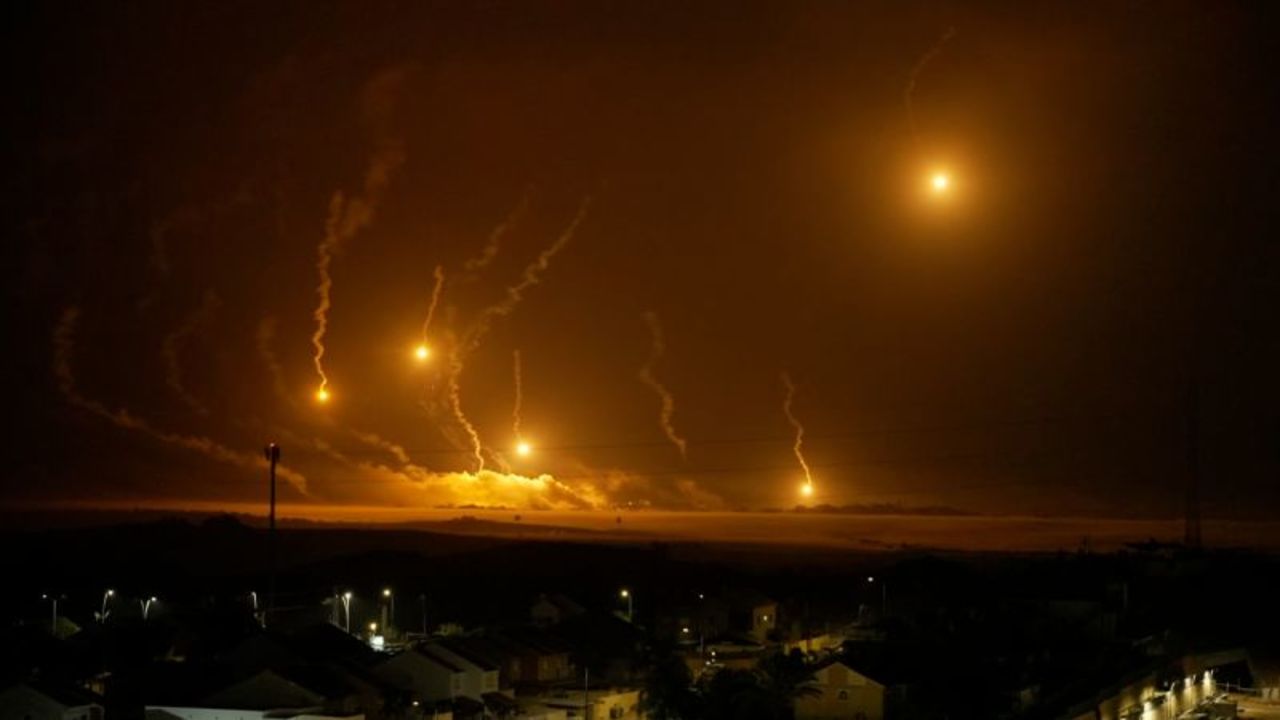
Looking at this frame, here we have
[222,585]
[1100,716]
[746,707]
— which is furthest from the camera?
[222,585]

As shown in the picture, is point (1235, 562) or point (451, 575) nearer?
point (1235, 562)

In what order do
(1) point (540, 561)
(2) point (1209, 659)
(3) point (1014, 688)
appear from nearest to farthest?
1. (3) point (1014, 688)
2. (2) point (1209, 659)
3. (1) point (540, 561)

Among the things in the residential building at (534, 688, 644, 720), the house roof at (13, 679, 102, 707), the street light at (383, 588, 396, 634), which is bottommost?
the residential building at (534, 688, 644, 720)

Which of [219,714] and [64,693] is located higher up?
[64,693]

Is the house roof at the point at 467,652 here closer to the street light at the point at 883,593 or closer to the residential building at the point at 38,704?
the residential building at the point at 38,704

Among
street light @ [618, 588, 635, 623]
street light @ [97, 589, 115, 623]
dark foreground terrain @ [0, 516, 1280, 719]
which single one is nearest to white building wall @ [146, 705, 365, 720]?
dark foreground terrain @ [0, 516, 1280, 719]

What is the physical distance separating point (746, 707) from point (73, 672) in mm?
9241

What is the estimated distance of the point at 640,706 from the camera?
17.7m

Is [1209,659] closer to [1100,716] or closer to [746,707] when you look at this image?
[1100,716]

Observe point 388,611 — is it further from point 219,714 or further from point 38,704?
point 219,714

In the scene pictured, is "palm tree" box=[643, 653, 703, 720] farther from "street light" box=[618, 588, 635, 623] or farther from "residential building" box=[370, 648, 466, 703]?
"street light" box=[618, 588, 635, 623]

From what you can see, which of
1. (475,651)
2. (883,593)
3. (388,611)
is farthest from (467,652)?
(883,593)

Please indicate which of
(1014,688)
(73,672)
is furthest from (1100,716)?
(73,672)

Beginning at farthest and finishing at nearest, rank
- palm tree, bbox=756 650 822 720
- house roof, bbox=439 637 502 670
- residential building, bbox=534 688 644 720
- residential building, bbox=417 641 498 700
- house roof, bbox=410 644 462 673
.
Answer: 1. house roof, bbox=439 637 502 670
2. residential building, bbox=417 641 498 700
3. house roof, bbox=410 644 462 673
4. residential building, bbox=534 688 644 720
5. palm tree, bbox=756 650 822 720
